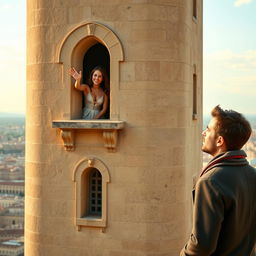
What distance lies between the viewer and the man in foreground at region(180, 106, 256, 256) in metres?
4.30

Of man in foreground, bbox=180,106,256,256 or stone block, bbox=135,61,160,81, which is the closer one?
man in foreground, bbox=180,106,256,256

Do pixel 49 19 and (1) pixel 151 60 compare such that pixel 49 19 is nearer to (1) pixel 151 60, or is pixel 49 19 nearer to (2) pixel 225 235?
(1) pixel 151 60

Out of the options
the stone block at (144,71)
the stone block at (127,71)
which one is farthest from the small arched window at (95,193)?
the stone block at (144,71)

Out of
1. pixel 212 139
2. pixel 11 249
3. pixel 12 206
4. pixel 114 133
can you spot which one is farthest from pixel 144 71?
pixel 12 206

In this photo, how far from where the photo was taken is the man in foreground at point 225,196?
4297mm

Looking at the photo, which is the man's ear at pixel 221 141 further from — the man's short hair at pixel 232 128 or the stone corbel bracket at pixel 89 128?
the stone corbel bracket at pixel 89 128

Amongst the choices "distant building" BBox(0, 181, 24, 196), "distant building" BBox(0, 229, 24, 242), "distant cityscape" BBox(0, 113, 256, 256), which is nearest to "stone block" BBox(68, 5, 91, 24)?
"distant cityscape" BBox(0, 113, 256, 256)

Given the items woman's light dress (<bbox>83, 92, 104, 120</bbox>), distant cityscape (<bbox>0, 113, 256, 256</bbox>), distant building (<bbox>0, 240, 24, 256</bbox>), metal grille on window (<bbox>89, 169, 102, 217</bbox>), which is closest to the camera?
woman's light dress (<bbox>83, 92, 104, 120</bbox>)

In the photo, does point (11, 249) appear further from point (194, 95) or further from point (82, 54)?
point (82, 54)

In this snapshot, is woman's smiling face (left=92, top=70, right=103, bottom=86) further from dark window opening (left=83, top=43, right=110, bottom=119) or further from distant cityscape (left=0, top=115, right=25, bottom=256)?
distant cityscape (left=0, top=115, right=25, bottom=256)

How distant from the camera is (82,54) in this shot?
38.7ft

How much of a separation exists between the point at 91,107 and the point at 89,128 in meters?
0.72

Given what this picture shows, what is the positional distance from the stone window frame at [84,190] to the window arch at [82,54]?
1.05m

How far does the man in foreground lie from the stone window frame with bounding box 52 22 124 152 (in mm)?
6336
